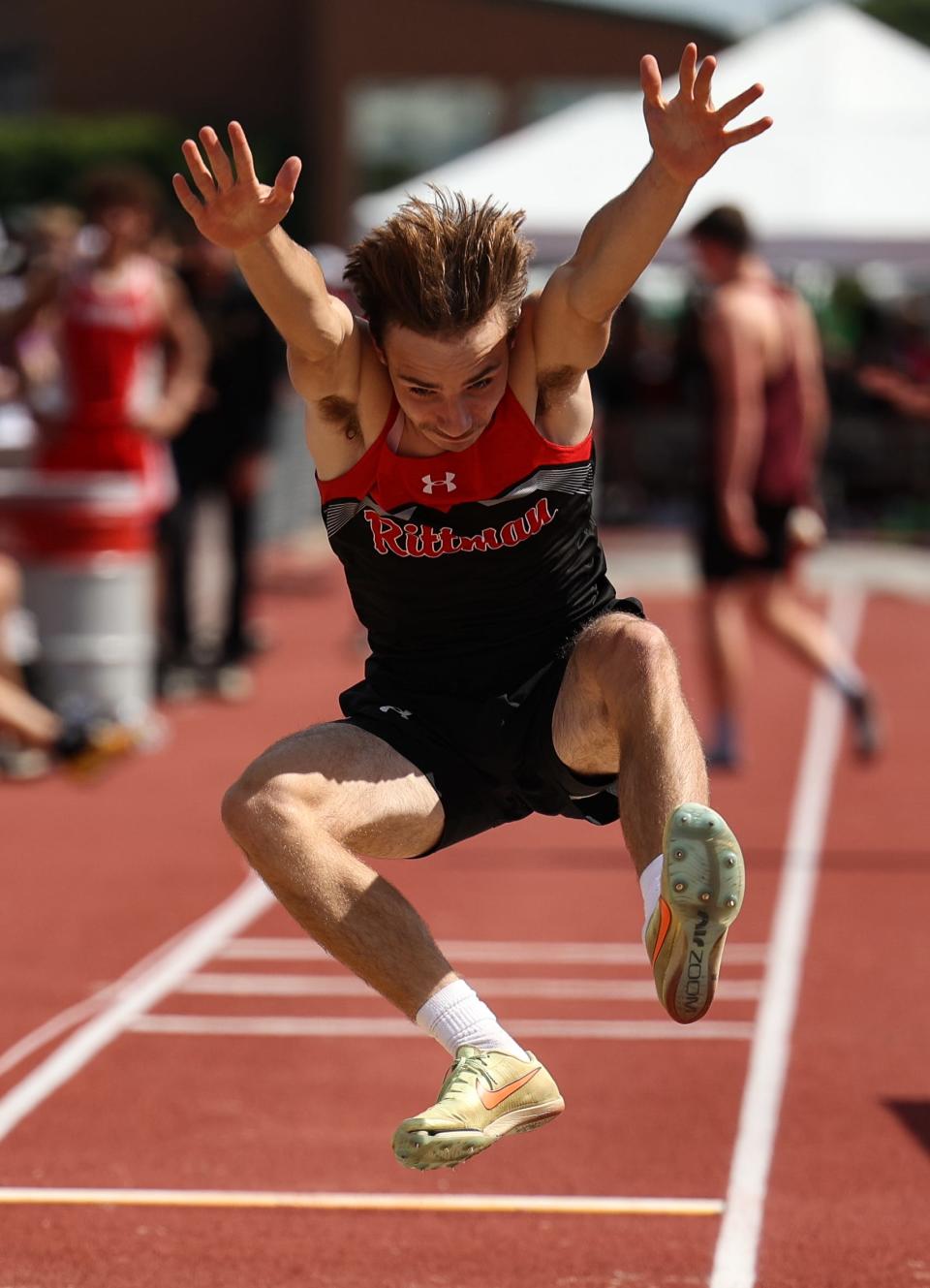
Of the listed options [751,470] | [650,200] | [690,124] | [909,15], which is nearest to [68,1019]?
[650,200]

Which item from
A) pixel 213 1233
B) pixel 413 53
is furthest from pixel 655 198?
pixel 413 53

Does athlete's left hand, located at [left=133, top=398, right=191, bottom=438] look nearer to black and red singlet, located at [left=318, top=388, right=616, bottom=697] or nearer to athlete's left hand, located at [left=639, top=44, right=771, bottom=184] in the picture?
black and red singlet, located at [left=318, top=388, right=616, bottom=697]

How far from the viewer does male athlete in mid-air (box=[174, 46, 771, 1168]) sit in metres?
3.85

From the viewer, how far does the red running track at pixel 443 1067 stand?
4.82 meters

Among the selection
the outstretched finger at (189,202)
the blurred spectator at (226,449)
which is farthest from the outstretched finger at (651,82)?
the blurred spectator at (226,449)

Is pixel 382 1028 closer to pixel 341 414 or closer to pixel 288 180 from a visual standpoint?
pixel 341 414

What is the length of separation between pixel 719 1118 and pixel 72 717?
4.06 meters

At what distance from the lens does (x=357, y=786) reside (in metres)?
4.10

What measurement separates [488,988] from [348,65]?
3704 centimetres

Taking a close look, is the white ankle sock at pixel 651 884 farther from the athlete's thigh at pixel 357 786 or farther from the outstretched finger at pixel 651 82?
the outstretched finger at pixel 651 82

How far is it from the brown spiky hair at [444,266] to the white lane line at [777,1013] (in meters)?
2.07

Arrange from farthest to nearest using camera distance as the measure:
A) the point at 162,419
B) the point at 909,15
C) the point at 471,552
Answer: the point at 909,15 → the point at 162,419 → the point at 471,552

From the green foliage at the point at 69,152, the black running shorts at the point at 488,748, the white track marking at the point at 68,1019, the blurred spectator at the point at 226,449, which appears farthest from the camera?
the green foliage at the point at 69,152

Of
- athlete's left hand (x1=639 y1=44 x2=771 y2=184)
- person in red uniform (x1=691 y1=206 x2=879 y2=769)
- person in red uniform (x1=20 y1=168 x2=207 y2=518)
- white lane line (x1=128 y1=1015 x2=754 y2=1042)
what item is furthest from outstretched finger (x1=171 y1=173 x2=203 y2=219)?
person in red uniform (x1=20 y1=168 x2=207 y2=518)
